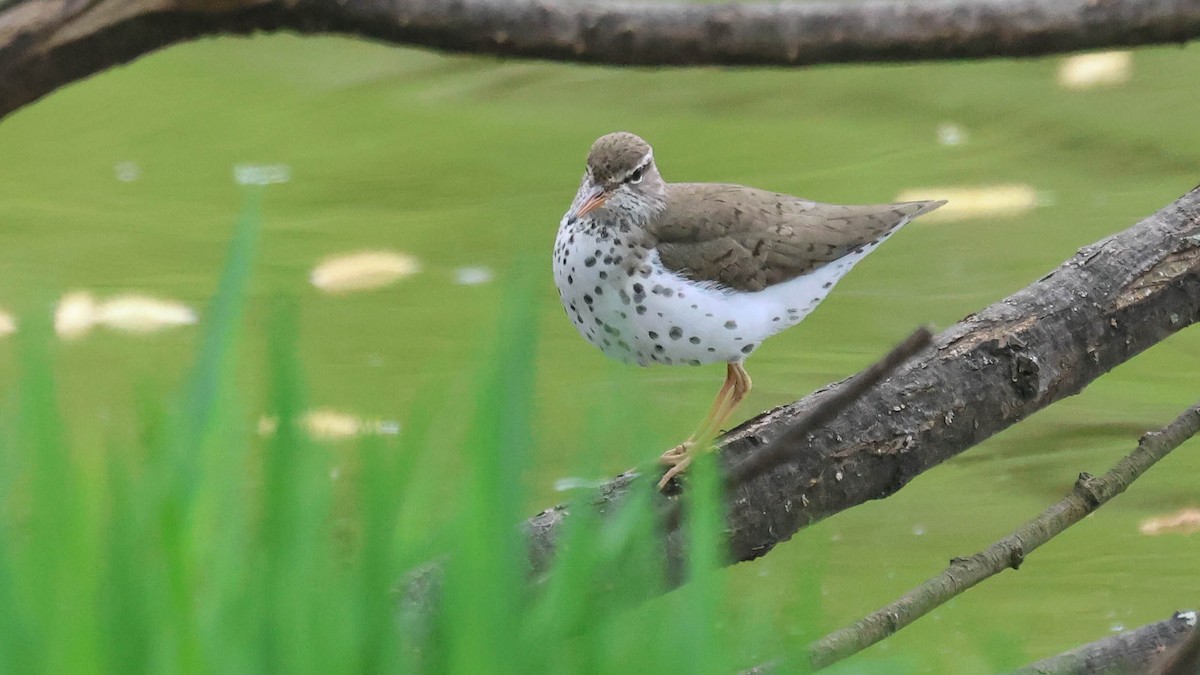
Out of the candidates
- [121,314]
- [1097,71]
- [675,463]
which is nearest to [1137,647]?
[675,463]

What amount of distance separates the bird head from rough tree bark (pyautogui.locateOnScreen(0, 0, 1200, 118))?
71 mm

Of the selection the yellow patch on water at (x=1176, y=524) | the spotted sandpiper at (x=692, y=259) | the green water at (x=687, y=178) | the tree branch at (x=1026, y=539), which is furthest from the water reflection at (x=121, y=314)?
the tree branch at (x=1026, y=539)

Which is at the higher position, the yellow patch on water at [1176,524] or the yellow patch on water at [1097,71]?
the yellow patch on water at [1097,71]

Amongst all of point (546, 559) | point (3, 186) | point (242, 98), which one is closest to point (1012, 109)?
point (242, 98)

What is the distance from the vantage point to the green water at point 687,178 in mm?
1874

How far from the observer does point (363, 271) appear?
236 centimetres

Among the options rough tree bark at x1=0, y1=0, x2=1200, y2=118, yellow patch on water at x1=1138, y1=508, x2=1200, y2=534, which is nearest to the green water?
yellow patch on water at x1=1138, y1=508, x2=1200, y2=534

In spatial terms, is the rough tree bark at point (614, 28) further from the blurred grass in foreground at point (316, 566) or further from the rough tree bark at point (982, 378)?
the blurred grass in foreground at point (316, 566)

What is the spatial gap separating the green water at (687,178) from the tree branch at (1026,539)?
466 mm

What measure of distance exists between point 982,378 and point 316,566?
2.25 ft

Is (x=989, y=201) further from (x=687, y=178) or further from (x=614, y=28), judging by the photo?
(x=614, y=28)

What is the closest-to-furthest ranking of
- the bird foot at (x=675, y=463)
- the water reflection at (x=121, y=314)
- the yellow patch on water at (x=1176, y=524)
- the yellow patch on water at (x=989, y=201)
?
1. the bird foot at (x=675, y=463)
2. the yellow patch on water at (x=1176, y=524)
3. the water reflection at (x=121, y=314)
4. the yellow patch on water at (x=989, y=201)

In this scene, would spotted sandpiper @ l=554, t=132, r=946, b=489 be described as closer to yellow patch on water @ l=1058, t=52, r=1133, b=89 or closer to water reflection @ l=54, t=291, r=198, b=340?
water reflection @ l=54, t=291, r=198, b=340

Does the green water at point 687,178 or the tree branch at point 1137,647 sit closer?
the tree branch at point 1137,647
